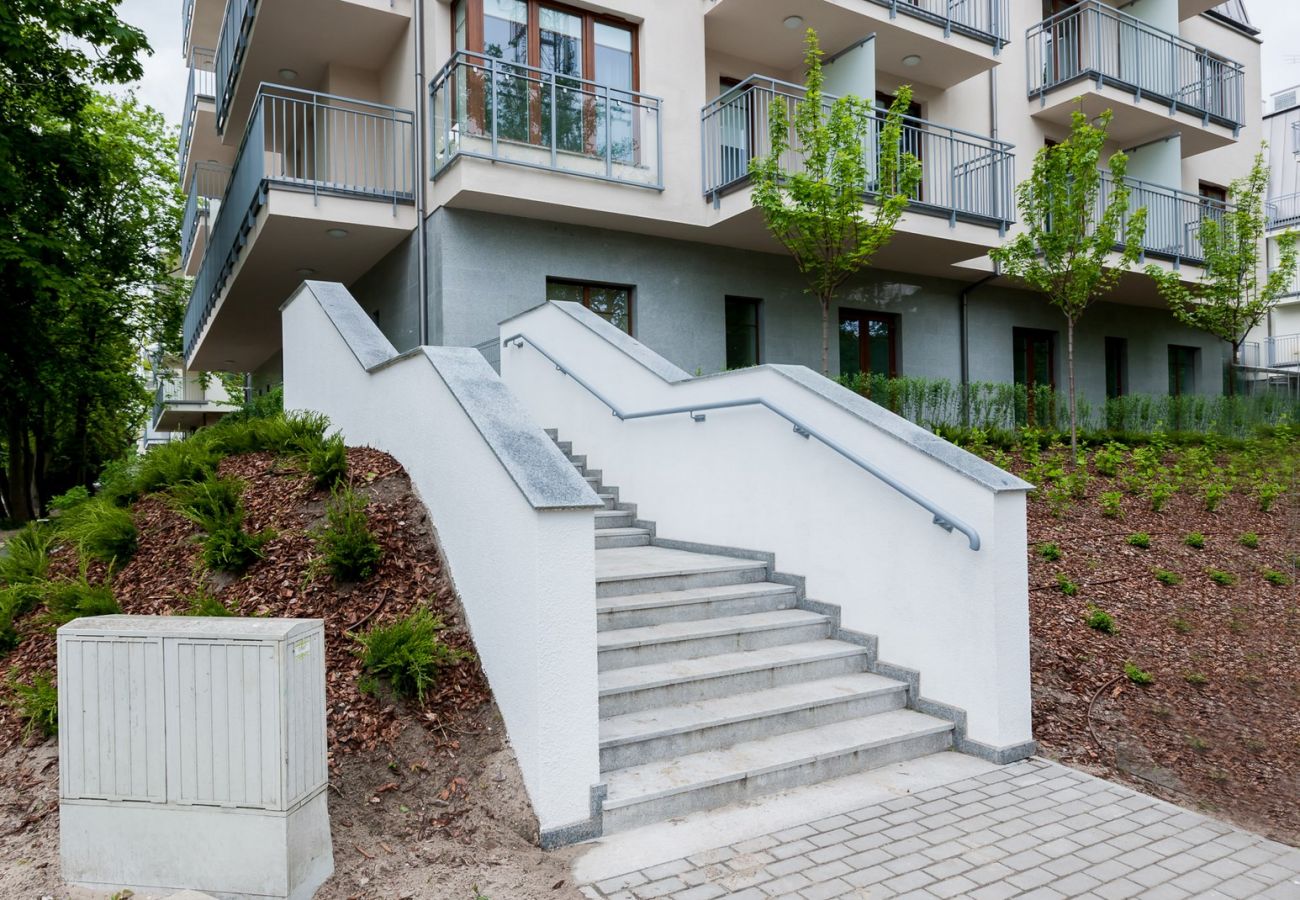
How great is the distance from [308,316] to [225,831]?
6052 millimetres

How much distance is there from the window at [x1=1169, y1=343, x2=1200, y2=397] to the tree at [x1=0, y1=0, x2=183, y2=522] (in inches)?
835

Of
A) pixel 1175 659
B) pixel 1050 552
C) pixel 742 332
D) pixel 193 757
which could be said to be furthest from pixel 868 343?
pixel 193 757

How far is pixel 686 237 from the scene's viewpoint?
11953mm

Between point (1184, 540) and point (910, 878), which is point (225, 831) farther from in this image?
point (1184, 540)

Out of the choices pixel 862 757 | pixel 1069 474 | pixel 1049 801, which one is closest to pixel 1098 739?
pixel 1049 801

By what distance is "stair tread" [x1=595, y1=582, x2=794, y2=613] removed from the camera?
17.6 ft

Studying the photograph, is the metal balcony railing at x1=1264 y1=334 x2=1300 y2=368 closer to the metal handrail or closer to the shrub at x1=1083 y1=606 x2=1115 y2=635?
the shrub at x1=1083 y1=606 x2=1115 y2=635

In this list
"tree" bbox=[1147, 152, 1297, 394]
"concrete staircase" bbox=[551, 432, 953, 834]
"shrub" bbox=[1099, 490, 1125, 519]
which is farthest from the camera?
"tree" bbox=[1147, 152, 1297, 394]

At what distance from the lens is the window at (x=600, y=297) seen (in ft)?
36.8

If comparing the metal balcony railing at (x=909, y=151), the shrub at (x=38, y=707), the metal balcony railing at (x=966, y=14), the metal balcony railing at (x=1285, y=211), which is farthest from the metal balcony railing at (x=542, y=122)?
the metal balcony railing at (x=1285, y=211)

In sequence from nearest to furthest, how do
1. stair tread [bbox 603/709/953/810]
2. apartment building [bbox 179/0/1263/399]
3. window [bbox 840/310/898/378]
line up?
stair tread [bbox 603/709/953/810], apartment building [bbox 179/0/1263/399], window [bbox 840/310/898/378]

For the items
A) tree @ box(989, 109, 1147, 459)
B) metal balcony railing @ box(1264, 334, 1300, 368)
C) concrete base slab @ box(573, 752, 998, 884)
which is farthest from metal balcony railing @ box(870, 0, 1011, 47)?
metal balcony railing @ box(1264, 334, 1300, 368)

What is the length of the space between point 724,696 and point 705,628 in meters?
0.59

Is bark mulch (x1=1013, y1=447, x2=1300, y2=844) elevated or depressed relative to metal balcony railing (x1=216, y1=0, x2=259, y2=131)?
depressed
